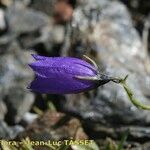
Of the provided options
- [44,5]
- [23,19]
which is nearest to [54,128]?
[23,19]

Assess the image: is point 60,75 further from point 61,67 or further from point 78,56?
point 78,56

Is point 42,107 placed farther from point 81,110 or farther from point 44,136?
point 44,136

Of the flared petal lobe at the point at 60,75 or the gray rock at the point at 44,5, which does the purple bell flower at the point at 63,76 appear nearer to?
the flared petal lobe at the point at 60,75

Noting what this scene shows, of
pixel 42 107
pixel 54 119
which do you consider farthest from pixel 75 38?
pixel 54 119

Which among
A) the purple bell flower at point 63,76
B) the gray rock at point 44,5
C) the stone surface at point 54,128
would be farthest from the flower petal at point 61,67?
the gray rock at point 44,5

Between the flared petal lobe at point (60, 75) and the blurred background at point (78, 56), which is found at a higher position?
the flared petal lobe at point (60, 75)
